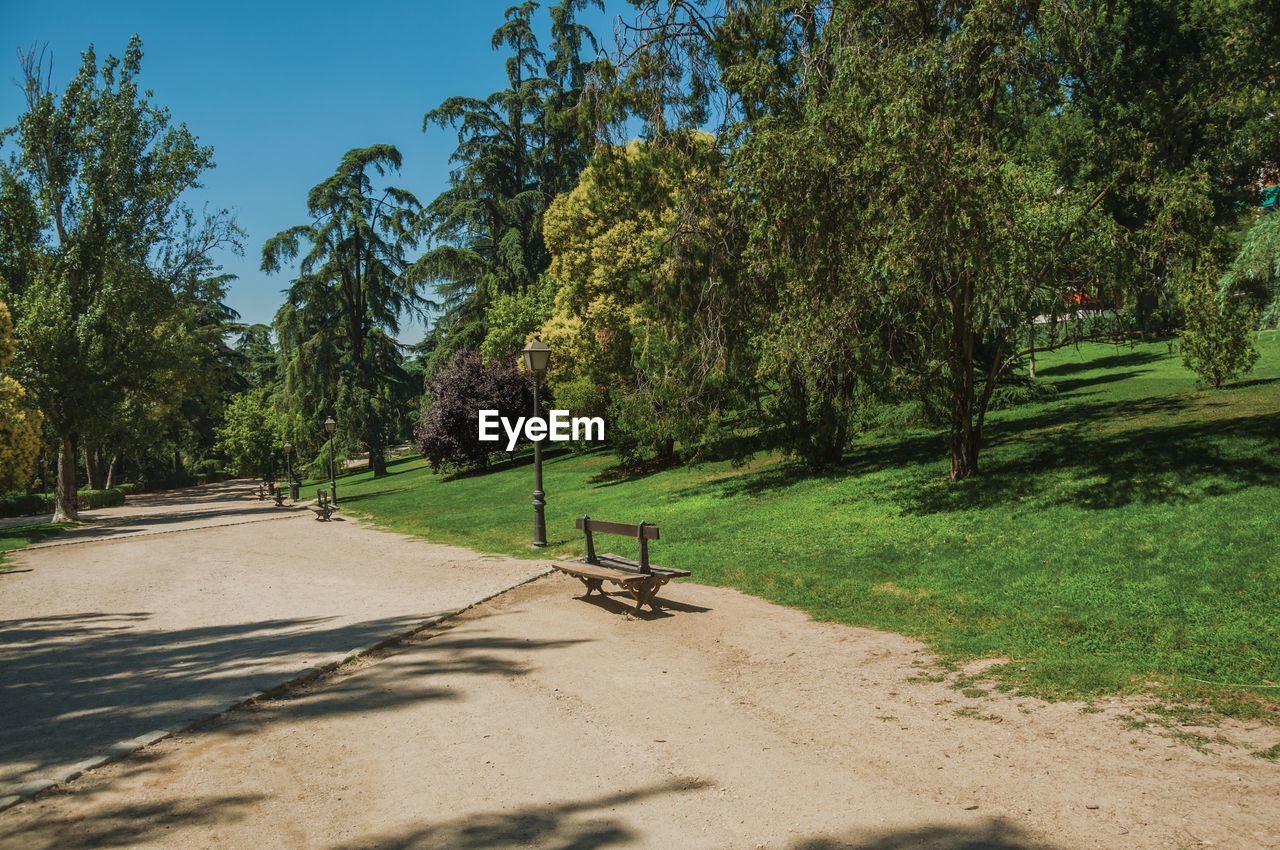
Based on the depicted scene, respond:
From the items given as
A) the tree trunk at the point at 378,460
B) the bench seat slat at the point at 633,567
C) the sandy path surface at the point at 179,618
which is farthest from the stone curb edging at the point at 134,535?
the bench seat slat at the point at 633,567

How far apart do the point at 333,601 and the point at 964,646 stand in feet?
24.8

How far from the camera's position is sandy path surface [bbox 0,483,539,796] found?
18.9 feet

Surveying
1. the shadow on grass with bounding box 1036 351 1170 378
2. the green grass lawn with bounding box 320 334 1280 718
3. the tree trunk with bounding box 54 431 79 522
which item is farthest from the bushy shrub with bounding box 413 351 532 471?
the shadow on grass with bounding box 1036 351 1170 378

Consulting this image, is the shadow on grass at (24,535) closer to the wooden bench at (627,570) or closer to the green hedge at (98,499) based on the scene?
the wooden bench at (627,570)

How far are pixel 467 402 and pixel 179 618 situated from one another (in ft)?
84.0

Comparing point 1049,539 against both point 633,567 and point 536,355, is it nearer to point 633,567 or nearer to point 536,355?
point 633,567

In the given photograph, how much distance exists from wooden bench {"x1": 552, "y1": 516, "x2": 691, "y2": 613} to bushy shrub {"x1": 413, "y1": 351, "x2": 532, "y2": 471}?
83.1 feet

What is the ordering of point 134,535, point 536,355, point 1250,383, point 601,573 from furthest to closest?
point 134,535 → point 1250,383 → point 536,355 → point 601,573

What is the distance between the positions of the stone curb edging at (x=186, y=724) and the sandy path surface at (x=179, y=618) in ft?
0.35

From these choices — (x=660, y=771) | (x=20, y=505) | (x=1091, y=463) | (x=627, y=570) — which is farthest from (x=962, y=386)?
(x=20, y=505)

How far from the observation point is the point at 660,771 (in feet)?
15.4

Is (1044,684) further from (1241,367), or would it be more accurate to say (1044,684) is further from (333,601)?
(1241,367)

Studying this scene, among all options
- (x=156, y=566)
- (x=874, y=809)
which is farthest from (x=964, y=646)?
(x=156, y=566)

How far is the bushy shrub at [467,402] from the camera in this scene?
115 ft
